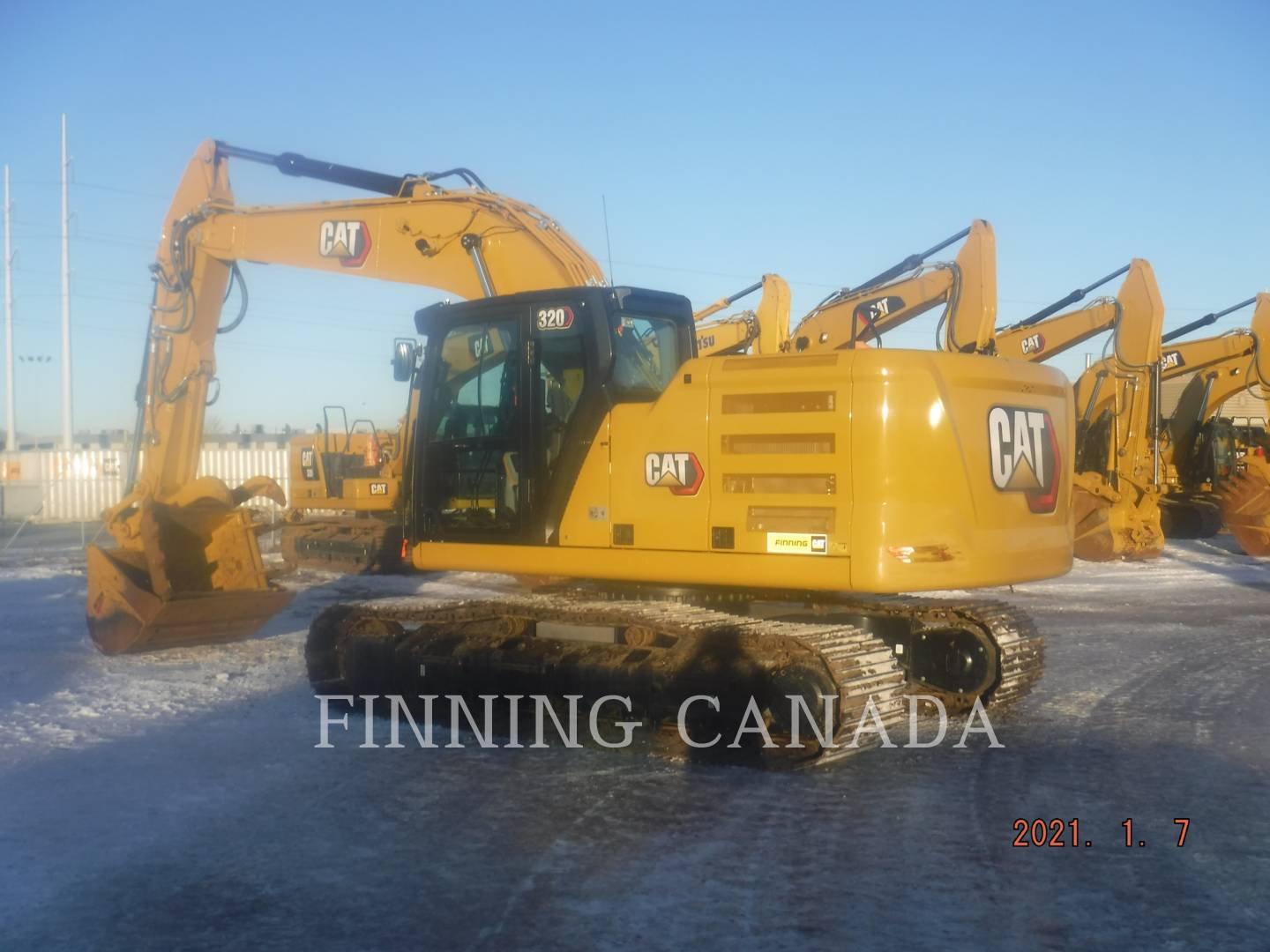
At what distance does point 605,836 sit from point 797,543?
2.06m

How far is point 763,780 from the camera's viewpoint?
6.85 meters

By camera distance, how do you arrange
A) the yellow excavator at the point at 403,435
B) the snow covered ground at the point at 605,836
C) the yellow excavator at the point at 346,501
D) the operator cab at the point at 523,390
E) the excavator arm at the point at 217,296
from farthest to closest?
the yellow excavator at the point at 346,501
the yellow excavator at the point at 403,435
the excavator arm at the point at 217,296
the operator cab at the point at 523,390
the snow covered ground at the point at 605,836

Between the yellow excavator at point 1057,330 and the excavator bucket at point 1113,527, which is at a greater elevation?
the yellow excavator at point 1057,330

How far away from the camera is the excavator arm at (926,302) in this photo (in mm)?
11016

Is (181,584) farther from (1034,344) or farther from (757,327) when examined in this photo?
(1034,344)

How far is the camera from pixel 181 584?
10.9 meters

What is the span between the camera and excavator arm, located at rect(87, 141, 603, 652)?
9.66 m

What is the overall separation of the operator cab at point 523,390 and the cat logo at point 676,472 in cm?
41

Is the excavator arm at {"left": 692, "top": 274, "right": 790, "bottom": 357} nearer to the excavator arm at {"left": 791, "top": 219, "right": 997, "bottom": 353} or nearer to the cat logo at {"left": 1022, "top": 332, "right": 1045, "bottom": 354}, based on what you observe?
the excavator arm at {"left": 791, "top": 219, "right": 997, "bottom": 353}

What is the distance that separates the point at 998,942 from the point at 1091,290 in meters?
16.5

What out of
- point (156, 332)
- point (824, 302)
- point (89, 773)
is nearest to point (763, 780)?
point (89, 773)

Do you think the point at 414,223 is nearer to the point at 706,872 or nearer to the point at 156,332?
the point at 156,332

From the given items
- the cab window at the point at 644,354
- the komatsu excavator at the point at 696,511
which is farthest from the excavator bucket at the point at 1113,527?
the cab window at the point at 644,354

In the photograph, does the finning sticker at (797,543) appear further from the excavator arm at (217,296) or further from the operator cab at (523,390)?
the excavator arm at (217,296)
